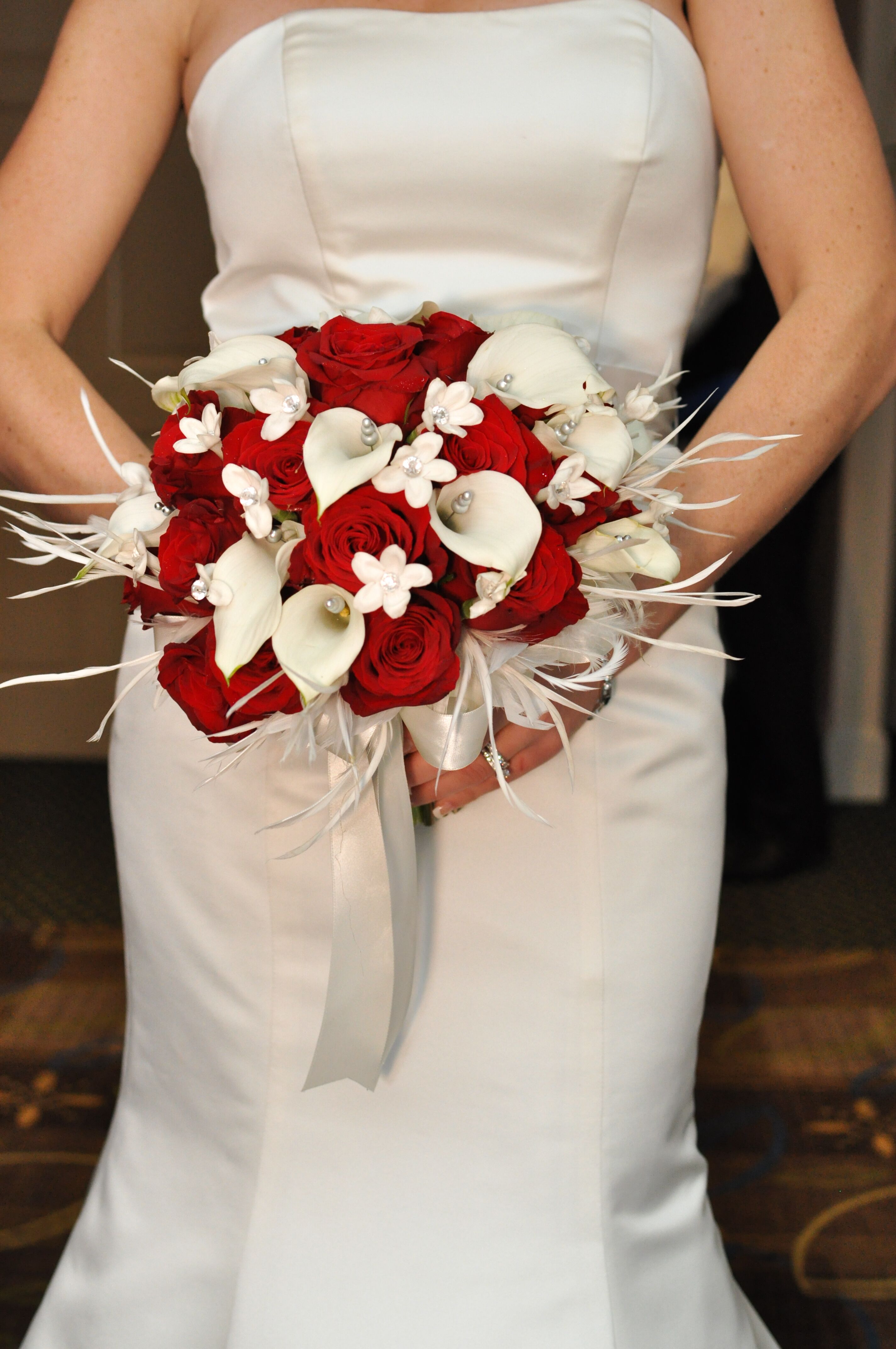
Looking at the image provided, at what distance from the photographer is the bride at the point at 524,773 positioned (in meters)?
1.14

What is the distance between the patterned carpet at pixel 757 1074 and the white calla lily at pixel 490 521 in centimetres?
88

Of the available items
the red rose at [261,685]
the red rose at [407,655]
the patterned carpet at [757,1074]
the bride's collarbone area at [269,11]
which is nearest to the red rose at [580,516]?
the red rose at [407,655]

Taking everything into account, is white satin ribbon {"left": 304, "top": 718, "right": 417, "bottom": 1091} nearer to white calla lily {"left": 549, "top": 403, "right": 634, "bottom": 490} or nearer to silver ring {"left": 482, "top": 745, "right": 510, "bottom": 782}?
silver ring {"left": 482, "top": 745, "right": 510, "bottom": 782}

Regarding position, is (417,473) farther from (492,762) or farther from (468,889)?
(468,889)

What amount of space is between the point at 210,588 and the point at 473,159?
599 millimetres

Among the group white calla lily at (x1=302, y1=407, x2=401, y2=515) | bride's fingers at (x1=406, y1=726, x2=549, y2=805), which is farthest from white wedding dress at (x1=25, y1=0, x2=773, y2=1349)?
white calla lily at (x1=302, y1=407, x2=401, y2=515)

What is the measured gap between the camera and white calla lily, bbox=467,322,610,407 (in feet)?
2.80

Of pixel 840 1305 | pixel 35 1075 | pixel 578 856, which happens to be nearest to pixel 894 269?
pixel 578 856

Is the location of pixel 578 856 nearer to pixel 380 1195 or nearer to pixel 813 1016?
pixel 380 1195

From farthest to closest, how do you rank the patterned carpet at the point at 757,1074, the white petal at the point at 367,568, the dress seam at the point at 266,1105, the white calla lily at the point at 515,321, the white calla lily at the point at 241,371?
1. the patterned carpet at the point at 757,1074
2. the dress seam at the point at 266,1105
3. the white calla lily at the point at 515,321
4. the white calla lily at the point at 241,371
5. the white petal at the point at 367,568

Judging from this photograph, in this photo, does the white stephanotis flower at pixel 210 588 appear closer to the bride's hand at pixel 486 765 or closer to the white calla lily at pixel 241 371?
the white calla lily at pixel 241 371

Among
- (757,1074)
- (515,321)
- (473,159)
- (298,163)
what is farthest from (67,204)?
(757,1074)

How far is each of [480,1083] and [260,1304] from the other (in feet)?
1.00

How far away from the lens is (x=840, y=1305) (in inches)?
66.2
